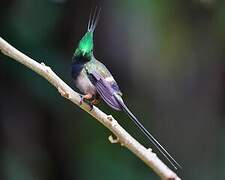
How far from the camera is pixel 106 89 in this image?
0.92 m

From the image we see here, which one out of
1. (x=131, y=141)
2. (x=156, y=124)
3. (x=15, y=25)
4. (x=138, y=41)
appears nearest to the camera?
(x=131, y=141)

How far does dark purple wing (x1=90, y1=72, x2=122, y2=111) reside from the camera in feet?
2.88

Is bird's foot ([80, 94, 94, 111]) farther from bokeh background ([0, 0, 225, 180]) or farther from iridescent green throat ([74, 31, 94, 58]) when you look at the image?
bokeh background ([0, 0, 225, 180])

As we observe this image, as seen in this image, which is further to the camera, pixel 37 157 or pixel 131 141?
pixel 37 157

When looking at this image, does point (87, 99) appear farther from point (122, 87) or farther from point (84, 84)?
point (122, 87)

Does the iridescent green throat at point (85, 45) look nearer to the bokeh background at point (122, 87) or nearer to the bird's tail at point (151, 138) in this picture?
the bird's tail at point (151, 138)

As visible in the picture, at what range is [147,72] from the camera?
3066 mm

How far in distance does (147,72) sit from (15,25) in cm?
74

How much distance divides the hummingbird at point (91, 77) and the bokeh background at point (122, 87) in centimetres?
185

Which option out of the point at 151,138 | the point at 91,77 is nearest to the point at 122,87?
the point at 91,77

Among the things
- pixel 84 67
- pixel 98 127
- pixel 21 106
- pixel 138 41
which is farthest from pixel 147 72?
pixel 84 67

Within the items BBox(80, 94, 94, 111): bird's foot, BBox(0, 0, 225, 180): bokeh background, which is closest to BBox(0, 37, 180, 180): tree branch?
BBox(80, 94, 94, 111): bird's foot

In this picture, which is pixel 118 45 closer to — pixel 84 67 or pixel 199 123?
pixel 199 123

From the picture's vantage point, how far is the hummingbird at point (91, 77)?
889 mm
